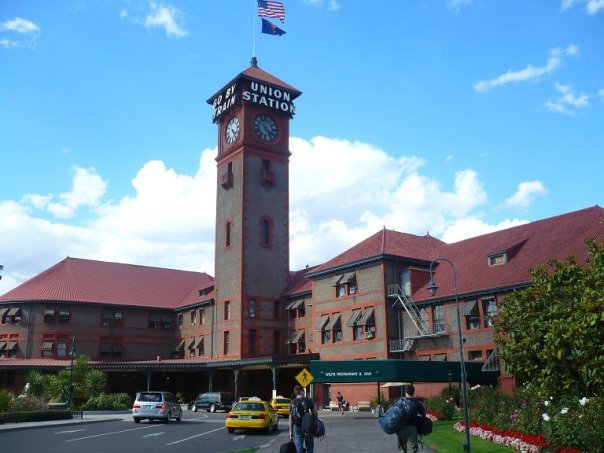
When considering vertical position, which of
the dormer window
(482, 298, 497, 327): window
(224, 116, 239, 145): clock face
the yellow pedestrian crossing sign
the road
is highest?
(224, 116, 239, 145): clock face

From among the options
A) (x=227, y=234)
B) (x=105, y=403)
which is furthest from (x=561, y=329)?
(x=227, y=234)

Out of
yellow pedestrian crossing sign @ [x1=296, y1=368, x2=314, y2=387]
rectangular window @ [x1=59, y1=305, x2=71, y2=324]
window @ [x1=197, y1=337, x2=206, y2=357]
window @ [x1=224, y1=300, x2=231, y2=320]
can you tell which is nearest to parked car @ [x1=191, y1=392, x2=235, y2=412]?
window @ [x1=224, y1=300, x2=231, y2=320]

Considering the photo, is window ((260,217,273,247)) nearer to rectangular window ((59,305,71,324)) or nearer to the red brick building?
the red brick building

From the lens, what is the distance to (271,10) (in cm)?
5338

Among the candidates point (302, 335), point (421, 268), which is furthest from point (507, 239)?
point (302, 335)

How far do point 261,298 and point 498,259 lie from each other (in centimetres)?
2339

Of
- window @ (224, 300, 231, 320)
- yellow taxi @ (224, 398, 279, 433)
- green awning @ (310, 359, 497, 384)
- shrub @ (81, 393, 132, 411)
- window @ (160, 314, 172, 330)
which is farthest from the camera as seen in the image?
window @ (160, 314, 172, 330)

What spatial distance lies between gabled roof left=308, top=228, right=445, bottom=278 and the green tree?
22532 mm

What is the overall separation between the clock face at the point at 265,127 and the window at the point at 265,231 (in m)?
7.93

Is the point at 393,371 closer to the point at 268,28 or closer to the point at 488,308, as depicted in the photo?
the point at 488,308

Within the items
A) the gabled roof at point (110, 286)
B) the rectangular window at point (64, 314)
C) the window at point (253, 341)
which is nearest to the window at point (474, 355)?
the window at point (253, 341)

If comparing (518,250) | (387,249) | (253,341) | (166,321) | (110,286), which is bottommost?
(253,341)

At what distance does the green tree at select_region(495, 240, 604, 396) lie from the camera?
60.7ft

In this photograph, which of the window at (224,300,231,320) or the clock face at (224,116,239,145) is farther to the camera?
the clock face at (224,116,239,145)
